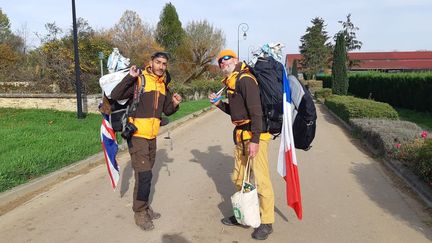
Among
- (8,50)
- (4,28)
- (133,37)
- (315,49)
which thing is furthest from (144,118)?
(315,49)

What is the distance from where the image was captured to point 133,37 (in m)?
38.2

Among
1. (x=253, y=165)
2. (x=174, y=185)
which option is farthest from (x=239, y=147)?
(x=174, y=185)

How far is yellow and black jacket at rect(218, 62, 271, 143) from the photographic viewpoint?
3.88 metres

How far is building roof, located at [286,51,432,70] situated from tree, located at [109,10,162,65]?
36.2m

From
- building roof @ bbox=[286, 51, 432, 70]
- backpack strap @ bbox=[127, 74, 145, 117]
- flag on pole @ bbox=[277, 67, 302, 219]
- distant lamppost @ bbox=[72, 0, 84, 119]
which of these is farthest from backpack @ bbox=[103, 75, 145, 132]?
building roof @ bbox=[286, 51, 432, 70]

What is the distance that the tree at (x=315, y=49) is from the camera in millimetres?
67188

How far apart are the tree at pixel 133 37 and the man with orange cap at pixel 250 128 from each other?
29.8m

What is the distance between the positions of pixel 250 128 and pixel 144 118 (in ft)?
3.88

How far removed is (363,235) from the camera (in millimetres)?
4191

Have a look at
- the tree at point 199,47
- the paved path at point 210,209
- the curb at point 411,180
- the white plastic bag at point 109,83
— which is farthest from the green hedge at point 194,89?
the white plastic bag at point 109,83

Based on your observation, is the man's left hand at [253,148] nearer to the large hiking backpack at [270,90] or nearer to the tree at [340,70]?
the large hiking backpack at [270,90]

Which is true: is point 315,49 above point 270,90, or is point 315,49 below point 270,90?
above

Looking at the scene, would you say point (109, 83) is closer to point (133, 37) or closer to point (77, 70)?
point (77, 70)

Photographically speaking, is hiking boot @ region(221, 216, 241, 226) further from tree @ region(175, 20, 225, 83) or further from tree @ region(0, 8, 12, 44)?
tree @ region(0, 8, 12, 44)
